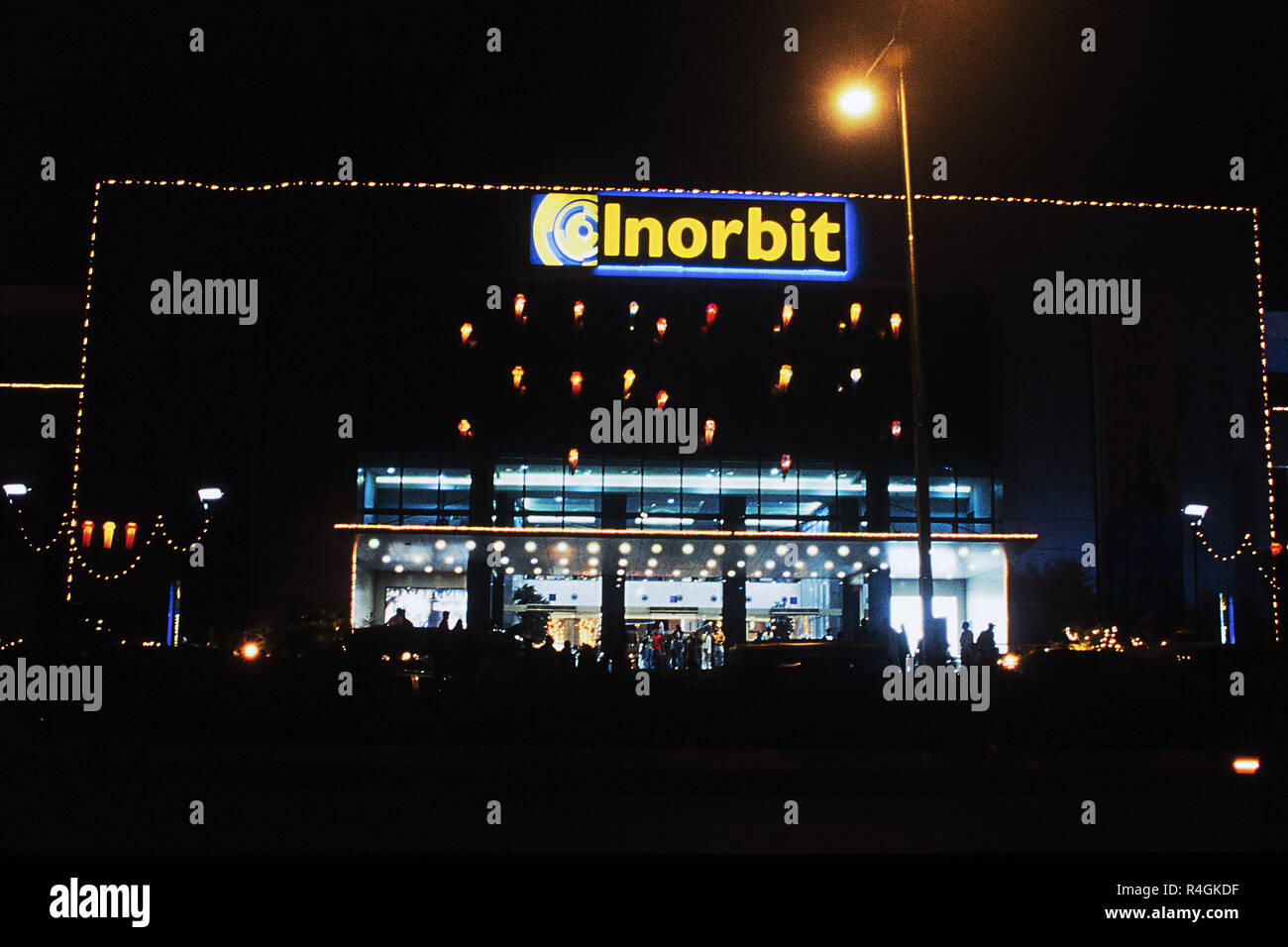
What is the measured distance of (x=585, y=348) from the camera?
109 ft

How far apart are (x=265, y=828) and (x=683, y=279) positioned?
974 inches

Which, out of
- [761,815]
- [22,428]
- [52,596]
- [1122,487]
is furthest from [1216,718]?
[22,428]

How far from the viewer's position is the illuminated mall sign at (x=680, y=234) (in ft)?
108

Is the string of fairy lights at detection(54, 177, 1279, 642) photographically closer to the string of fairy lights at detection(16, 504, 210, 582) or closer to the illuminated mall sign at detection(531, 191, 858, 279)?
the illuminated mall sign at detection(531, 191, 858, 279)

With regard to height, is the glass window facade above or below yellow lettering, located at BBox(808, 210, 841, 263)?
below

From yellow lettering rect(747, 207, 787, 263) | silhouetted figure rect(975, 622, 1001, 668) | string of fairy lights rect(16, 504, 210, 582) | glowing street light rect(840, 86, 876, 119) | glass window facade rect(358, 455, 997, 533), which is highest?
yellow lettering rect(747, 207, 787, 263)

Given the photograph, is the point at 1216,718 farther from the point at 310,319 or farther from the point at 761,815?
the point at 310,319

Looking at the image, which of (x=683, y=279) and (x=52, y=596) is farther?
(x=683, y=279)

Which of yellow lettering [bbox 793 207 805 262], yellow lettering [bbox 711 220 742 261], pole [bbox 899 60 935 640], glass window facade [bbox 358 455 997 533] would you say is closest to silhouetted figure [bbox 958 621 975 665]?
pole [bbox 899 60 935 640]

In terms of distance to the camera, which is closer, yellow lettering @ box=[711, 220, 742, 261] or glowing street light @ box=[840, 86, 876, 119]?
glowing street light @ box=[840, 86, 876, 119]

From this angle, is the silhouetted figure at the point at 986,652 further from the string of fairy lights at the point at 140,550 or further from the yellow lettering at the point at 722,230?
the string of fairy lights at the point at 140,550

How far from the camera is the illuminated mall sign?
32.8 meters

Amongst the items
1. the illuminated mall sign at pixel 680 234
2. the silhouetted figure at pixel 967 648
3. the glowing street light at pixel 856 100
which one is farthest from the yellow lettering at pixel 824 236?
the glowing street light at pixel 856 100

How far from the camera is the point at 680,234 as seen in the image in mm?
32938
